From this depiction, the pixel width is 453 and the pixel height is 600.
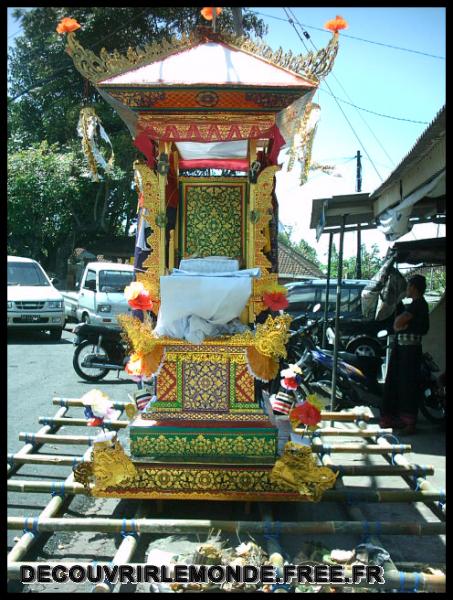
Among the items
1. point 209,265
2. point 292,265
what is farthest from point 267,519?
point 292,265

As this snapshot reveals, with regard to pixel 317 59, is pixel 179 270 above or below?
below

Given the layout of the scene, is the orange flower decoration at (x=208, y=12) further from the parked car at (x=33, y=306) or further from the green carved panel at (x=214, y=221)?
the parked car at (x=33, y=306)

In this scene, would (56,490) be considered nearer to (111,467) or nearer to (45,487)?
(45,487)

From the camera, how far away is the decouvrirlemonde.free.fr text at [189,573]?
3365mm

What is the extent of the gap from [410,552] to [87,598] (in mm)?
2212

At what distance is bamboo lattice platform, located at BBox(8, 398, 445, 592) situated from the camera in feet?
11.7

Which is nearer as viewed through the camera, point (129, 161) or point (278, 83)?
point (278, 83)

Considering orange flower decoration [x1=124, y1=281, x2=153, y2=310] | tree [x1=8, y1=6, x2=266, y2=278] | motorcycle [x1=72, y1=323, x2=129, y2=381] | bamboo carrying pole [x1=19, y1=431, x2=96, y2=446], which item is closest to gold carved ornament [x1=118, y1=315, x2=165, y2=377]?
orange flower decoration [x1=124, y1=281, x2=153, y2=310]

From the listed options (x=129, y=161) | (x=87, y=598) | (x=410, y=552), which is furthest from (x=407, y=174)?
(x=129, y=161)

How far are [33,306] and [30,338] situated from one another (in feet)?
3.29

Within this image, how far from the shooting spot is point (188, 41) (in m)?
4.79

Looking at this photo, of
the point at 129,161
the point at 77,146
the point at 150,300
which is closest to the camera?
the point at 150,300

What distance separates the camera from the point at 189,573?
338cm

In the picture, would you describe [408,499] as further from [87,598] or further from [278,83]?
[278,83]
